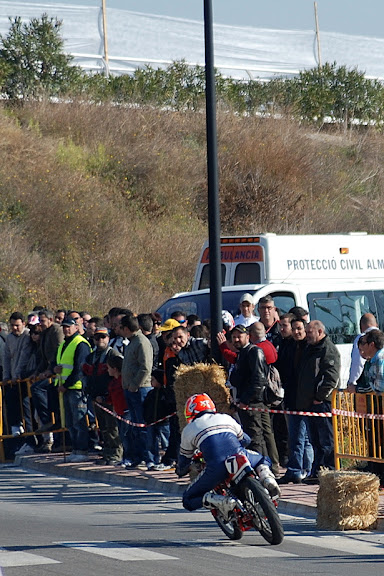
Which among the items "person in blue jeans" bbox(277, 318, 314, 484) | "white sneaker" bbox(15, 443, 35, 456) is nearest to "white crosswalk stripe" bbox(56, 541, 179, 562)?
"person in blue jeans" bbox(277, 318, 314, 484)

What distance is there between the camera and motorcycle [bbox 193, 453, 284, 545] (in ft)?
31.4

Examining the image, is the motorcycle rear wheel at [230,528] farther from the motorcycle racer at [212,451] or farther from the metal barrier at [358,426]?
the metal barrier at [358,426]

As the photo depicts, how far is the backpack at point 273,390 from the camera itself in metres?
13.6

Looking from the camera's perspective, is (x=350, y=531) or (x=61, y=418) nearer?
(x=350, y=531)

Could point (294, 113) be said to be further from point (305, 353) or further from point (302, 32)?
point (305, 353)

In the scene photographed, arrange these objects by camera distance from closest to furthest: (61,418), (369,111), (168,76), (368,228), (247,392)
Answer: (247,392), (61,418), (368,228), (168,76), (369,111)

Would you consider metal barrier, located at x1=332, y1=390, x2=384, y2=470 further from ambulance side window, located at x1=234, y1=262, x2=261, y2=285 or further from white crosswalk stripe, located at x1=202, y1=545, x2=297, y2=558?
ambulance side window, located at x1=234, y1=262, x2=261, y2=285

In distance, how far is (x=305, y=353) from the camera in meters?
13.6

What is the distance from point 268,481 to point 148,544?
3.84 feet

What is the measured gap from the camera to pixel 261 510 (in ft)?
31.3

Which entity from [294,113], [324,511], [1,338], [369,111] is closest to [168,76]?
[294,113]

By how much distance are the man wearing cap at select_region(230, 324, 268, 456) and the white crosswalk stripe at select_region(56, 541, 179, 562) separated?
12.4 ft

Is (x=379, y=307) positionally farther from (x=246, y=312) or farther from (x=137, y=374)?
(x=137, y=374)

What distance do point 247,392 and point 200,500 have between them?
10.9ft
